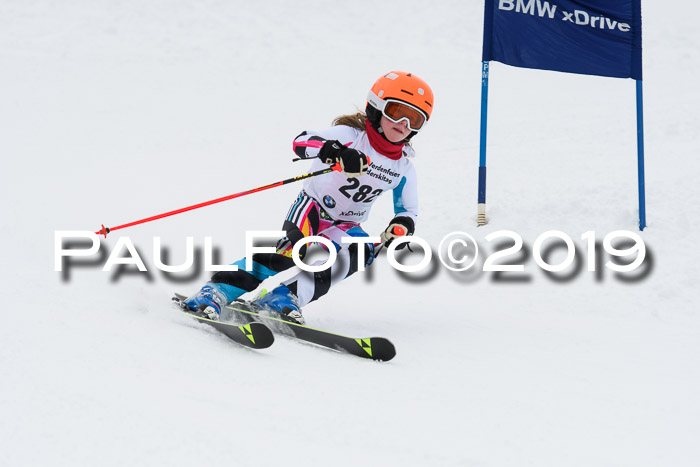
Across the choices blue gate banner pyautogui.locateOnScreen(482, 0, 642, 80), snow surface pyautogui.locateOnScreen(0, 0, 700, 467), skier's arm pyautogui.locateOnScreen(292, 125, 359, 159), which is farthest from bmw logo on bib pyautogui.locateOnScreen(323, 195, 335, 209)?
blue gate banner pyautogui.locateOnScreen(482, 0, 642, 80)

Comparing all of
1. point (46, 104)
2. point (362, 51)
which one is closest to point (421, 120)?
point (46, 104)

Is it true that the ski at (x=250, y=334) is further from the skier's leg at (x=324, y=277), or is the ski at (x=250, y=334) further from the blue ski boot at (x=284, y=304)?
the skier's leg at (x=324, y=277)

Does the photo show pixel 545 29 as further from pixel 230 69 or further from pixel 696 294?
pixel 230 69

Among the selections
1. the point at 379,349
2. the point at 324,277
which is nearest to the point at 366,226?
the point at 324,277

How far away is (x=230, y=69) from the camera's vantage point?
12633 mm

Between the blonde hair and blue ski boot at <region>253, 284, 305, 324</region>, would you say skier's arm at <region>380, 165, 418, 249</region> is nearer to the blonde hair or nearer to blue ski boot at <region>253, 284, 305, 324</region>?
the blonde hair

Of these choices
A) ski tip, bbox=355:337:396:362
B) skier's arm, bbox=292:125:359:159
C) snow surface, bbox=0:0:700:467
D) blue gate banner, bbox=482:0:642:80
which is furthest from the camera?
blue gate banner, bbox=482:0:642:80

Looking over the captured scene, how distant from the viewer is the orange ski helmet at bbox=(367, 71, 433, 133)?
460 cm

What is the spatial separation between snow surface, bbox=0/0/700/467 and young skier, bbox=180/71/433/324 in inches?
14.6

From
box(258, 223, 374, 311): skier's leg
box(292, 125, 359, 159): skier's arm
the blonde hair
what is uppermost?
the blonde hair

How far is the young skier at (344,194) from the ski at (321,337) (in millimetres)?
73

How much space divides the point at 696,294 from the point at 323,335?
9.36 ft

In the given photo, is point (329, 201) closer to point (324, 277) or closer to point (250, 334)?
point (324, 277)

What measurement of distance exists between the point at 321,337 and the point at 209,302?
2.27 ft
